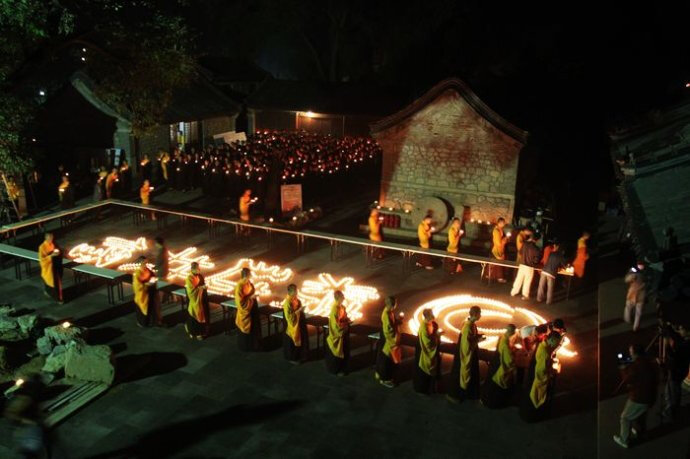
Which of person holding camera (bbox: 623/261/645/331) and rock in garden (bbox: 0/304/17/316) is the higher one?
person holding camera (bbox: 623/261/645/331)

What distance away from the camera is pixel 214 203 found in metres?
26.8

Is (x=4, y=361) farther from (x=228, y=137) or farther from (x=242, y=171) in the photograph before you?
(x=228, y=137)

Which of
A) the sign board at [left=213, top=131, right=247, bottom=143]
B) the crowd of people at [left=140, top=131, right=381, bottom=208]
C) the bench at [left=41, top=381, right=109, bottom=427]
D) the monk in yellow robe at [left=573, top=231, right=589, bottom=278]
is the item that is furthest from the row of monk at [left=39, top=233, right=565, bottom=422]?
the sign board at [left=213, top=131, right=247, bottom=143]

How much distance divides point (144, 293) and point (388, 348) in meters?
6.02

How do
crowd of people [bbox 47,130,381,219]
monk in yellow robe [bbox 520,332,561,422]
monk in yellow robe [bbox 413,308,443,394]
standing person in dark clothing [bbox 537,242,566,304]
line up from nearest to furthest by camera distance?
monk in yellow robe [bbox 520,332,561,422] < monk in yellow robe [bbox 413,308,443,394] < standing person in dark clothing [bbox 537,242,566,304] < crowd of people [bbox 47,130,381,219]

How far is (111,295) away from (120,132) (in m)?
15.8

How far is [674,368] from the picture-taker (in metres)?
10.5

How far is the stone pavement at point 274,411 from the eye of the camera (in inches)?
408

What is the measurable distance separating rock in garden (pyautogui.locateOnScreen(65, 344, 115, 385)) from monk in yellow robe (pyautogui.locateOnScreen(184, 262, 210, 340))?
2.24 m

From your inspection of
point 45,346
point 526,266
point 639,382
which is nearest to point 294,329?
point 45,346

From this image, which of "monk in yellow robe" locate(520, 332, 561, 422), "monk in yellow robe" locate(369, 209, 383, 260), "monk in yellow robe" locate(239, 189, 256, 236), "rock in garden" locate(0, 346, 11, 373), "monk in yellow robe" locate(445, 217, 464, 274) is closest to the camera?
"monk in yellow robe" locate(520, 332, 561, 422)

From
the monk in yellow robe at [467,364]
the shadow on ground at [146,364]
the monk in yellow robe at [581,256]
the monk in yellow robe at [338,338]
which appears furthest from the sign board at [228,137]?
the monk in yellow robe at [467,364]

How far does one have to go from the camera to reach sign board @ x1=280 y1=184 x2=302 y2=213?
2250 cm

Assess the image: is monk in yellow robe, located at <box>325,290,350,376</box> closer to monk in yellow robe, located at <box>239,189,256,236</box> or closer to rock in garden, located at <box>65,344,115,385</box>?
rock in garden, located at <box>65,344,115,385</box>
